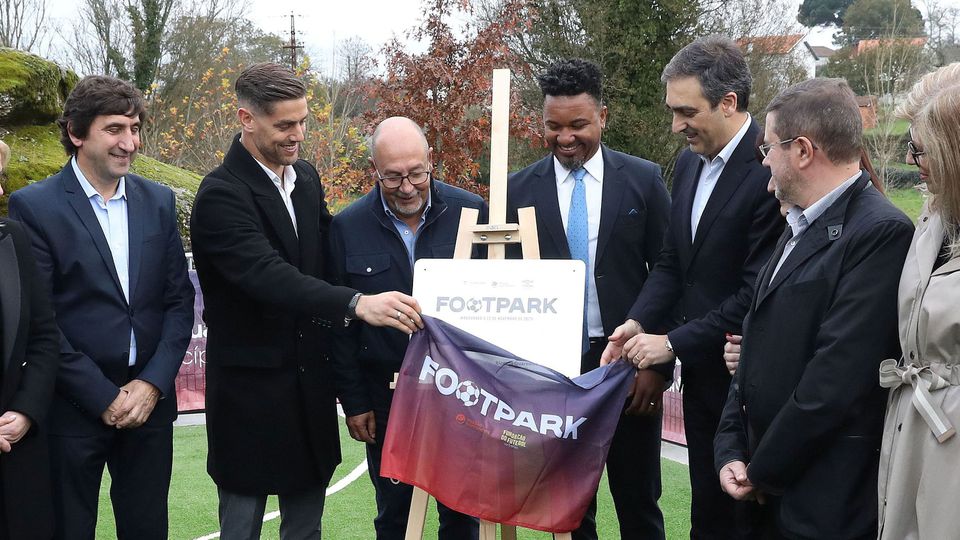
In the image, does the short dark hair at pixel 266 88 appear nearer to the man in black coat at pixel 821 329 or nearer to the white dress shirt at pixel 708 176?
the white dress shirt at pixel 708 176

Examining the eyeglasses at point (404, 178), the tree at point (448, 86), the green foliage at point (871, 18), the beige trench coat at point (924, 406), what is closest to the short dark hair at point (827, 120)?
the beige trench coat at point (924, 406)

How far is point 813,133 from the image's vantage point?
2.65 m

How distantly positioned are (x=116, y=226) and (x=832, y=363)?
263 centimetres

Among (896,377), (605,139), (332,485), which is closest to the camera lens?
(896,377)

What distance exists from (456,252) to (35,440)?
63.7 inches

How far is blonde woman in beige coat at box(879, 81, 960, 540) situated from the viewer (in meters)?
2.23

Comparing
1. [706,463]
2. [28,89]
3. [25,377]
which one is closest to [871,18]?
[28,89]

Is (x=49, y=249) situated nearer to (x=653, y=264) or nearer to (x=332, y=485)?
(x=653, y=264)

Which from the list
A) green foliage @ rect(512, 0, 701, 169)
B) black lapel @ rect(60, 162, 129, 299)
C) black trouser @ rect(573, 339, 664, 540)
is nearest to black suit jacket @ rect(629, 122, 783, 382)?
black trouser @ rect(573, 339, 664, 540)

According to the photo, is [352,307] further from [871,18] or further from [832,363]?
[871,18]

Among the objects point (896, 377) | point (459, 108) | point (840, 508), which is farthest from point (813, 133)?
point (459, 108)

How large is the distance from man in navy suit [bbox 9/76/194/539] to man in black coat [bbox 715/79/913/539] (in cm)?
218

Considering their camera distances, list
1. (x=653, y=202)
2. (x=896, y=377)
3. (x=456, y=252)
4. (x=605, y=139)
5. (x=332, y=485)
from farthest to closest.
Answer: (x=605, y=139) < (x=332, y=485) < (x=653, y=202) < (x=456, y=252) < (x=896, y=377)

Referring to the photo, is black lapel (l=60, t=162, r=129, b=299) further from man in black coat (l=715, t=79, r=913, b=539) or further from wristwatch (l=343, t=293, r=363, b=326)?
man in black coat (l=715, t=79, r=913, b=539)
